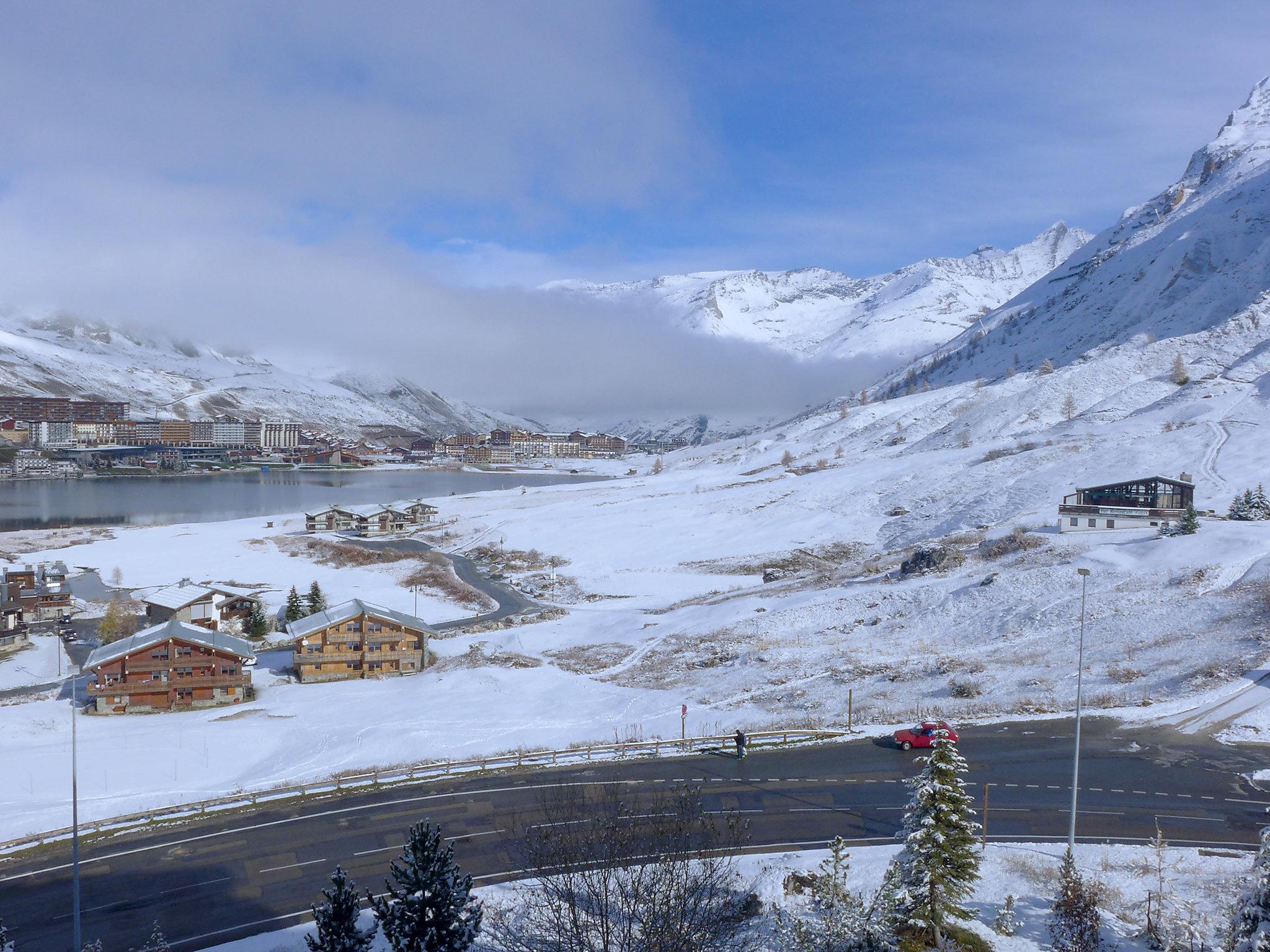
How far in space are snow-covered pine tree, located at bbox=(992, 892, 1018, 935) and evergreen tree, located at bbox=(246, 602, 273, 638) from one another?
45372mm

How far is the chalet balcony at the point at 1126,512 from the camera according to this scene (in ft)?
177

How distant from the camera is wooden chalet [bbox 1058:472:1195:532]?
5406cm

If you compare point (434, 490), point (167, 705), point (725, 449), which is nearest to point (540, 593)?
point (167, 705)

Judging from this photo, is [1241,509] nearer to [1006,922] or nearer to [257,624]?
[1006,922]

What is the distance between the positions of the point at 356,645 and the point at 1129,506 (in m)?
50.8

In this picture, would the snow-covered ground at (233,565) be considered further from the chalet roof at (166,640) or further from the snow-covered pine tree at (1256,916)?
the snow-covered pine tree at (1256,916)

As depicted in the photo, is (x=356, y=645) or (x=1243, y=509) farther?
(x=1243, y=509)

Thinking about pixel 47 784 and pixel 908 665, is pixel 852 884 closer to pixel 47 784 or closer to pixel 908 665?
pixel 908 665

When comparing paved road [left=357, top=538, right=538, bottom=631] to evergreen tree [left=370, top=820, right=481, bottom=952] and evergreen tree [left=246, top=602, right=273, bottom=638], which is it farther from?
evergreen tree [left=370, top=820, right=481, bottom=952]

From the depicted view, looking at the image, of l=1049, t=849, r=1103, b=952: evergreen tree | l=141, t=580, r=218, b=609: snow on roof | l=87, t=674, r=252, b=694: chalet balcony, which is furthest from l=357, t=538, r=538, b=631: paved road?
l=1049, t=849, r=1103, b=952: evergreen tree

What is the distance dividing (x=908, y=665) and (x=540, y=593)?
3283 cm

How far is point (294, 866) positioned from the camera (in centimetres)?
1917

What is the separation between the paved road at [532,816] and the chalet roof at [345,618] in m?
19.8

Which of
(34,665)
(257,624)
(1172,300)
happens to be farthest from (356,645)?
(1172,300)
